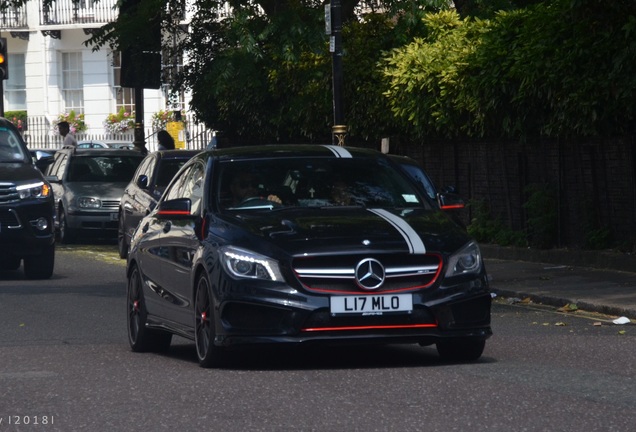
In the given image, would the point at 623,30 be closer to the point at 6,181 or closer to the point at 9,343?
the point at 6,181

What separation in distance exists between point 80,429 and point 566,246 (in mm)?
12878

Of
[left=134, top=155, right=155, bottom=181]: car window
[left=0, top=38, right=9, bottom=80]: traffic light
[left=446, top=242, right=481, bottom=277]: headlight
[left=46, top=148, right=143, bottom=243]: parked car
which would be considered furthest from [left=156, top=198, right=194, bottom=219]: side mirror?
[left=0, top=38, right=9, bottom=80]: traffic light

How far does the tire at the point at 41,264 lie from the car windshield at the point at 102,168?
7.79m

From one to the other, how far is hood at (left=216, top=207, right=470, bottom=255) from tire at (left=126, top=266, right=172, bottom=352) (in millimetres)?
1668

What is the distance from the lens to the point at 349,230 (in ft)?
32.4

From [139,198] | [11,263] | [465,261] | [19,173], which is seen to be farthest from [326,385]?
[139,198]

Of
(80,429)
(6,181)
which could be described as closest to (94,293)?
(6,181)

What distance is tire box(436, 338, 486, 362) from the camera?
10.2 metres

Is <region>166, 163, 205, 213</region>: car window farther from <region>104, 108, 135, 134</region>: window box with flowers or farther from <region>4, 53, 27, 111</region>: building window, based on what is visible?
<region>4, 53, 27, 111</region>: building window

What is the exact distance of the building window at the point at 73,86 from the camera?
56369mm

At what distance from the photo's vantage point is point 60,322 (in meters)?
14.0

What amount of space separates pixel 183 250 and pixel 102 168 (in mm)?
17270

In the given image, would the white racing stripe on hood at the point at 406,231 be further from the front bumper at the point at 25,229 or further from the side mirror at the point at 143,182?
the side mirror at the point at 143,182

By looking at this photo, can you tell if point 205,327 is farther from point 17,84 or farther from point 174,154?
point 17,84
